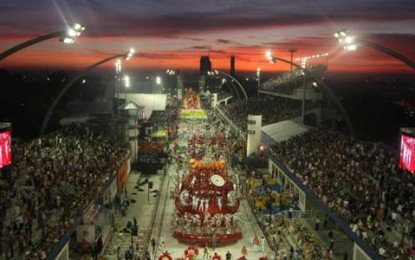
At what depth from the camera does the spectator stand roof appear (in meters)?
47.8

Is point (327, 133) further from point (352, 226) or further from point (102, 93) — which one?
point (102, 93)

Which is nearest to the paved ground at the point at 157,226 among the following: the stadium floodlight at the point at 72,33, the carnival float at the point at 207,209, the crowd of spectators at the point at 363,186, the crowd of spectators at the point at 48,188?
the carnival float at the point at 207,209

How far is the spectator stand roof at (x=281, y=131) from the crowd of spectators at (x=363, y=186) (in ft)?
23.9

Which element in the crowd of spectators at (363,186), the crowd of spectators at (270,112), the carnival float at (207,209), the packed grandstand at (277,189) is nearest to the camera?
the crowd of spectators at (363,186)

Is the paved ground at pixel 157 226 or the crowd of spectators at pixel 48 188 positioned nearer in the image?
the crowd of spectators at pixel 48 188

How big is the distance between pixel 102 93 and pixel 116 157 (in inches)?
3231

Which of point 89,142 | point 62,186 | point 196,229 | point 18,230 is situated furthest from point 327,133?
point 18,230

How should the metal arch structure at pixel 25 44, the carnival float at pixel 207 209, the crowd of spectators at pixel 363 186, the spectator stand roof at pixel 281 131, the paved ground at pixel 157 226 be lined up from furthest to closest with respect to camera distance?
the spectator stand roof at pixel 281 131 < the carnival float at pixel 207 209 < the paved ground at pixel 157 226 < the crowd of spectators at pixel 363 186 < the metal arch structure at pixel 25 44

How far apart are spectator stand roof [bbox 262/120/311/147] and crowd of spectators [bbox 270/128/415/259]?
7297mm

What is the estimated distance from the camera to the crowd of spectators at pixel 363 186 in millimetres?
21500

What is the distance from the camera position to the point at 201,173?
104 feet

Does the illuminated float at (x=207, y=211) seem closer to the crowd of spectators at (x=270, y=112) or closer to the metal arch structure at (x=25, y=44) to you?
the metal arch structure at (x=25, y=44)

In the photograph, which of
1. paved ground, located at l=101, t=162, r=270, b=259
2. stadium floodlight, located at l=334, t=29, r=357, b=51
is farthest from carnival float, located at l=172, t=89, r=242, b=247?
stadium floodlight, located at l=334, t=29, r=357, b=51

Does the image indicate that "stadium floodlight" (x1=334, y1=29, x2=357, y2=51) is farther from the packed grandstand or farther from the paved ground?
the paved ground
